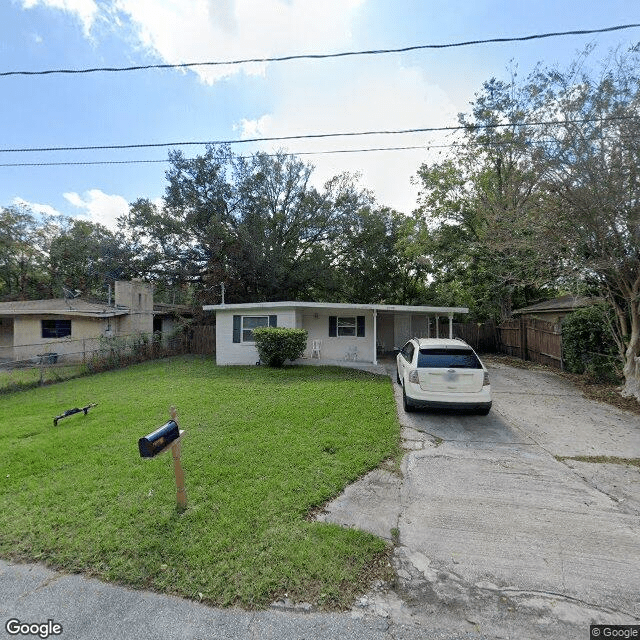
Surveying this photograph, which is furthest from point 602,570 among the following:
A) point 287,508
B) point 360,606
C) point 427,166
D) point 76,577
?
point 427,166

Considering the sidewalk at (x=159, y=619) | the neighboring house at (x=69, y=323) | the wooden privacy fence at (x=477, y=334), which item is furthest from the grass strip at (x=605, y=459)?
the neighboring house at (x=69, y=323)

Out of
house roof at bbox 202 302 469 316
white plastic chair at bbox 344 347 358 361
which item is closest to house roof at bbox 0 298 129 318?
house roof at bbox 202 302 469 316

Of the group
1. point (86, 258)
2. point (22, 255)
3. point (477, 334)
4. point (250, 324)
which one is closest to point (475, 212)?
point (477, 334)

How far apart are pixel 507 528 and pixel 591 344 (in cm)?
1001

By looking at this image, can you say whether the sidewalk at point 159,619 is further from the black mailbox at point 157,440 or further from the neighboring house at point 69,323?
the neighboring house at point 69,323

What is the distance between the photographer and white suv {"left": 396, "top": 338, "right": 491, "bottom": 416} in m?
6.31

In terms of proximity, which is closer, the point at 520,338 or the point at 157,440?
the point at 157,440

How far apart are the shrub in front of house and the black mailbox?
8.66m

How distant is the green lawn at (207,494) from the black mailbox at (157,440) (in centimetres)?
75

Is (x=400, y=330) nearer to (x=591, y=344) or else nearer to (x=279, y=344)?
(x=279, y=344)

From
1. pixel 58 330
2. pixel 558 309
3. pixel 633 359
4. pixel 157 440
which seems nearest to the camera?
pixel 157 440

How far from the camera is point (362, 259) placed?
24312 mm

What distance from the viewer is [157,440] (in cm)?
296

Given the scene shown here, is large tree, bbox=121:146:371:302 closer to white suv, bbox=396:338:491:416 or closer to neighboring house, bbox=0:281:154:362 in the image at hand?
neighboring house, bbox=0:281:154:362
